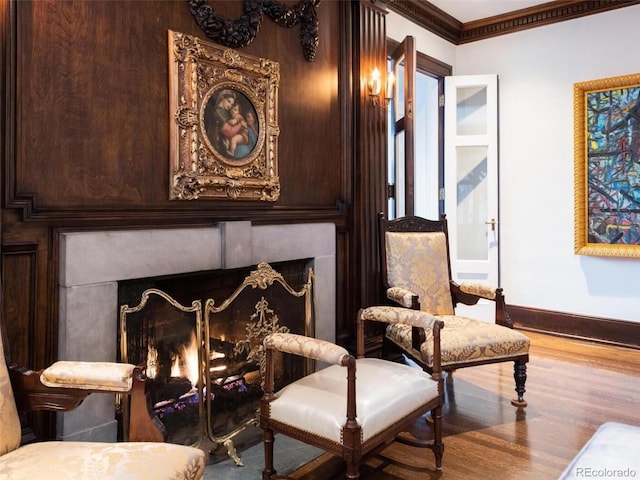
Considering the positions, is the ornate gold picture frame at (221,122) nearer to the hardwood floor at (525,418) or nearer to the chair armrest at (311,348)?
the chair armrest at (311,348)

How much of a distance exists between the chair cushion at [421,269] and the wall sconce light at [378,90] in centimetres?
88

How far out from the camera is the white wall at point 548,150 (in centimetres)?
408

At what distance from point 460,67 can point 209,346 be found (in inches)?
153

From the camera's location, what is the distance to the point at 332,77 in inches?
121

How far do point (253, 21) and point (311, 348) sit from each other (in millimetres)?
1662

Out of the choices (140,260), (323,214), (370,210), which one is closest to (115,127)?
(140,260)

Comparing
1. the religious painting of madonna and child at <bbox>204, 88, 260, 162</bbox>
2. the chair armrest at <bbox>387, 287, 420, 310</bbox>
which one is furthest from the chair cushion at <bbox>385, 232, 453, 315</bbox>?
the religious painting of madonna and child at <bbox>204, 88, 260, 162</bbox>

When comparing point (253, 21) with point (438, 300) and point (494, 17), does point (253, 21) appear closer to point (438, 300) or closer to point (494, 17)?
point (438, 300)

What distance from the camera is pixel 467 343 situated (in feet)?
8.54

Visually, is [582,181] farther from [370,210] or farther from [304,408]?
[304,408]

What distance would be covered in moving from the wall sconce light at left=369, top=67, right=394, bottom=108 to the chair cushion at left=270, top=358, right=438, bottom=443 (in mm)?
1841

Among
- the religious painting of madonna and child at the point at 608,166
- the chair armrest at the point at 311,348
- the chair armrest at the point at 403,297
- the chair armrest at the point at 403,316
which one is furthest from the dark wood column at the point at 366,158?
the religious painting of madonna and child at the point at 608,166
